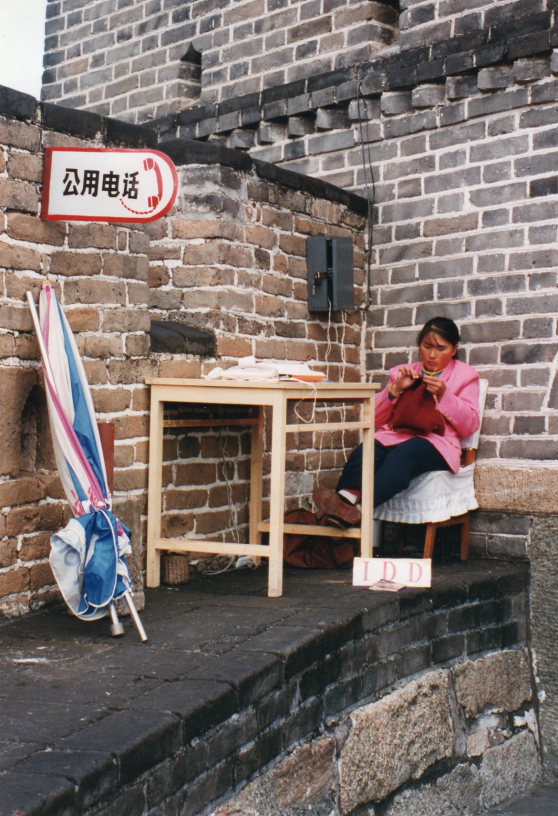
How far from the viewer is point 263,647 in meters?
3.48

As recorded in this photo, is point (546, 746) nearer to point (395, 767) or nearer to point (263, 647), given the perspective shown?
point (395, 767)

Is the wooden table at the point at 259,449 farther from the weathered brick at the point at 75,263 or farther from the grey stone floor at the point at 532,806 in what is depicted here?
the grey stone floor at the point at 532,806

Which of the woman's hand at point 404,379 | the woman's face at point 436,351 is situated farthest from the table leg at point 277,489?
the woman's face at point 436,351

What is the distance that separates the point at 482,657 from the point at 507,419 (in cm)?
135

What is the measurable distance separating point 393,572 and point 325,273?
1988 millimetres

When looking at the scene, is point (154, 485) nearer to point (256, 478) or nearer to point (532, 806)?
point (256, 478)

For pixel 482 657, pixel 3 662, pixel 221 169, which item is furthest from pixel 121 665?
pixel 221 169

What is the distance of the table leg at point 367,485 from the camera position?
495 centimetres

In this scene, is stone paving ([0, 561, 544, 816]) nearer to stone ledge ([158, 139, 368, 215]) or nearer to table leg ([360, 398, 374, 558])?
table leg ([360, 398, 374, 558])

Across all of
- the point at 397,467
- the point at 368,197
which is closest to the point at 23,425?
the point at 397,467

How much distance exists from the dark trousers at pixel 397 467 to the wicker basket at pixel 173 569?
101cm

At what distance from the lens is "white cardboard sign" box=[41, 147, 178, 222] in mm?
3938

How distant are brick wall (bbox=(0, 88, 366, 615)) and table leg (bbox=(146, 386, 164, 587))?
5 centimetres

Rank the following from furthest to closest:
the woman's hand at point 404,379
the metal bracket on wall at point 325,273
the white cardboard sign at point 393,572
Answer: the metal bracket on wall at point 325,273, the woman's hand at point 404,379, the white cardboard sign at point 393,572
